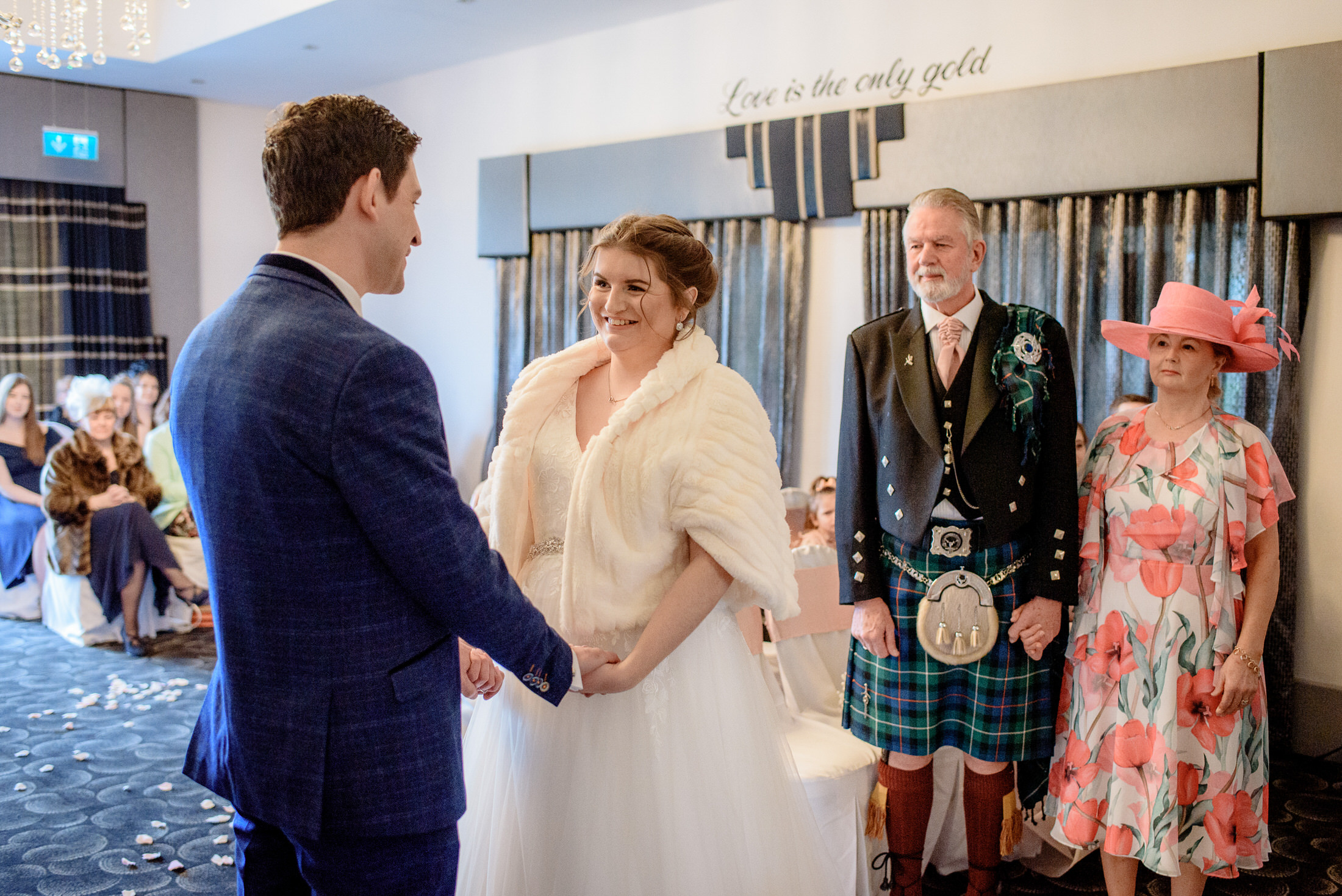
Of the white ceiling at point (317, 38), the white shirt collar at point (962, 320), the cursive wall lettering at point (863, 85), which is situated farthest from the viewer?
the white ceiling at point (317, 38)

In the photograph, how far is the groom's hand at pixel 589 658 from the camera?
167 centimetres

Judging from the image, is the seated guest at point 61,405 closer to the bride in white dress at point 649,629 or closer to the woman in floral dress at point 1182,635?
the bride in white dress at point 649,629

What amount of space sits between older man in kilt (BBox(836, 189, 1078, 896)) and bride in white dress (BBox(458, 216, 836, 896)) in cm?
61

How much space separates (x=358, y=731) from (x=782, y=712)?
177 centimetres

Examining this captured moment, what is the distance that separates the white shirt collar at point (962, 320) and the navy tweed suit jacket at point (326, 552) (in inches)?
56.7

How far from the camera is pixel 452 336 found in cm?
710

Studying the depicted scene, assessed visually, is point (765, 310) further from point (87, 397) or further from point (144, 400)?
point (144, 400)

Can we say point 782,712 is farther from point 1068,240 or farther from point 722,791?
point 1068,240

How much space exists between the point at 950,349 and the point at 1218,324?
24.6 inches

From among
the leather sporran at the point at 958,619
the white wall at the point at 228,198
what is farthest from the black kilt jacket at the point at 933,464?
the white wall at the point at 228,198

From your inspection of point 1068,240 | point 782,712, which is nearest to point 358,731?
point 782,712

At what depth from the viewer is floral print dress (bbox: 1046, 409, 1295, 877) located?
2350 millimetres

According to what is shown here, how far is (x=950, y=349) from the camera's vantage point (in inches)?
95.0

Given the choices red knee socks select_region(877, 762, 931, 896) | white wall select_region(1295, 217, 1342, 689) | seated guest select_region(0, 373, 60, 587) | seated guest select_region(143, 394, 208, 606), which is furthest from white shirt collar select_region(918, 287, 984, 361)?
seated guest select_region(0, 373, 60, 587)
